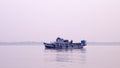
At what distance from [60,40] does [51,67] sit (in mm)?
33410

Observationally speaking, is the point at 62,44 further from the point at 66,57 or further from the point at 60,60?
the point at 60,60

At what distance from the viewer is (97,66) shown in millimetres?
23078

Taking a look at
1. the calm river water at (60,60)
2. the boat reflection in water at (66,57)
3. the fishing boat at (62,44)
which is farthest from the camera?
the fishing boat at (62,44)

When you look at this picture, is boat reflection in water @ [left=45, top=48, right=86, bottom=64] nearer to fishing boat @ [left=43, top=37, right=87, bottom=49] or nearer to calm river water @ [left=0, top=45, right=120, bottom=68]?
calm river water @ [left=0, top=45, right=120, bottom=68]

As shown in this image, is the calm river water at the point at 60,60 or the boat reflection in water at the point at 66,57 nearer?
the calm river water at the point at 60,60

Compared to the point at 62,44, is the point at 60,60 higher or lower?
lower

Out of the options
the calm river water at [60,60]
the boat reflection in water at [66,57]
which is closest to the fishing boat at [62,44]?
the boat reflection in water at [66,57]

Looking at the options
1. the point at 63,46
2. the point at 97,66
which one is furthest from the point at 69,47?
the point at 97,66

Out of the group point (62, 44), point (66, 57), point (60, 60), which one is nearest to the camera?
point (60, 60)

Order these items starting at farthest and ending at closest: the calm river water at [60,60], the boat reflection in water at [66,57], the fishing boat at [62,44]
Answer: the fishing boat at [62,44] < the boat reflection in water at [66,57] < the calm river water at [60,60]

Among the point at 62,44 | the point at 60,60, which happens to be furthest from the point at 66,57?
the point at 62,44

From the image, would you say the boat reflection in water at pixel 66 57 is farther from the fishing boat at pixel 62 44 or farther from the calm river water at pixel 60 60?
the fishing boat at pixel 62 44

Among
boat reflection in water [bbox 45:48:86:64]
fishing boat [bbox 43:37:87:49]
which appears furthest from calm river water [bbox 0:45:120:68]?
fishing boat [bbox 43:37:87:49]

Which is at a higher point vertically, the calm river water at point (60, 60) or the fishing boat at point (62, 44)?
the fishing boat at point (62, 44)
